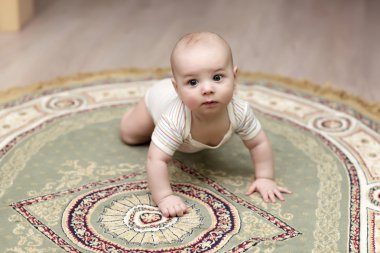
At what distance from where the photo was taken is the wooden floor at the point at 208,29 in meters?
2.22

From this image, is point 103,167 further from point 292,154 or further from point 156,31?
point 156,31

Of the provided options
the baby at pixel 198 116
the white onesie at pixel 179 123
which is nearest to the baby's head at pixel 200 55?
the baby at pixel 198 116

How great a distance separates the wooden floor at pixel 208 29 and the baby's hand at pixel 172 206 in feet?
2.88

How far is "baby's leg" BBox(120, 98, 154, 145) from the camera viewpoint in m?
1.63

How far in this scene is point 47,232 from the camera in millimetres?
1306

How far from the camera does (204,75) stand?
1.32m

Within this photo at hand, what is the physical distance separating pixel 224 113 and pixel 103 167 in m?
0.33

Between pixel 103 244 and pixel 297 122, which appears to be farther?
pixel 297 122

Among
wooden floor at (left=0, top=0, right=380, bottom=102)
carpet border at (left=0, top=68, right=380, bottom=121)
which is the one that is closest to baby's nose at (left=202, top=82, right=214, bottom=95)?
carpet border at (left=0, top=68, right=380, bottom=121)

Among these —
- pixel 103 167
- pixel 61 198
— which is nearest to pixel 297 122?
pixel 103 167

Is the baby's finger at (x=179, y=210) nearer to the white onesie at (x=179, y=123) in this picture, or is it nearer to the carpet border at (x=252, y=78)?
the white onesie at (x=179, y=123)

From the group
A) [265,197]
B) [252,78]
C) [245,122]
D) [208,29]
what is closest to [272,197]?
[265,197]

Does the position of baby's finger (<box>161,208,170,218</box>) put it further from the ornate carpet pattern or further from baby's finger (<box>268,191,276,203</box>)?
baby's finger (<box>268,191,276,203</box>)

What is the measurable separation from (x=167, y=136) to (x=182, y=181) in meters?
0.16
